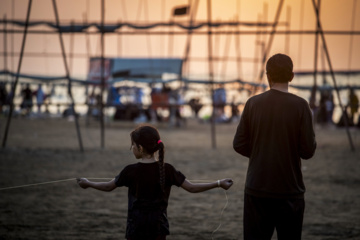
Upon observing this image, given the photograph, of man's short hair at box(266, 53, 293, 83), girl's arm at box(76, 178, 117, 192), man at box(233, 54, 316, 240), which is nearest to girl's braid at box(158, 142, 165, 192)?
girl's arm at box(76, 178, 117, 192)

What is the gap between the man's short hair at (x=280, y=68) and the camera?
12.0 ft

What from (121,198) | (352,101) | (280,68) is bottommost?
(352,101)

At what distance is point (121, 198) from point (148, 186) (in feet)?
15.5

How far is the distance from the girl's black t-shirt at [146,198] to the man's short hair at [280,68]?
0.84 meters

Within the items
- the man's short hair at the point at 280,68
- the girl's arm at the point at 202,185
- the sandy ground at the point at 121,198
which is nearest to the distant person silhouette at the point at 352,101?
the sandy ground at the point at 121,198

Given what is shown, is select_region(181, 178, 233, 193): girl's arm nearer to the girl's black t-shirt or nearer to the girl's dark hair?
the girl's black t-shirt

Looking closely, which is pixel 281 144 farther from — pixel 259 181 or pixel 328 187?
pixel 328 187

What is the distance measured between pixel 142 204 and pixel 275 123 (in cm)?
91

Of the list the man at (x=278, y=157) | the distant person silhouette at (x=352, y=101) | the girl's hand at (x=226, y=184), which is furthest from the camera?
the distant person silhouette at (x=352, y=101)

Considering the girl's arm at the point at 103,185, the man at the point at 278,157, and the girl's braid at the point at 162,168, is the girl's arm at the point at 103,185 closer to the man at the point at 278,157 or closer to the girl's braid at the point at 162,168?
the girl's braid at the point at 162,168

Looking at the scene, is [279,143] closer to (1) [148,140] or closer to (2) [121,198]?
(1) [148,140]

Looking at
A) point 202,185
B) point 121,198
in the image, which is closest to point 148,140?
point 202,185

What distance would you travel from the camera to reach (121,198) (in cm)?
848

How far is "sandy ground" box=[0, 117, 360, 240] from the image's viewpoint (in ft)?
20.8
